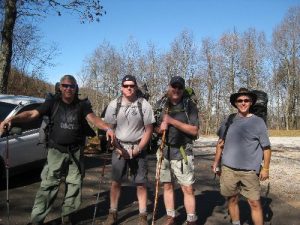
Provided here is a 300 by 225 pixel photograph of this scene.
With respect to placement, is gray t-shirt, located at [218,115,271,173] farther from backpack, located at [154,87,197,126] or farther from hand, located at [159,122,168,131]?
hand, located at [159,122,168,131]

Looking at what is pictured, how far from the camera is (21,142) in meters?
8.13

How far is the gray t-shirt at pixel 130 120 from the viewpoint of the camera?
5820 mm

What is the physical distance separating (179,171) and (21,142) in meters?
3.71

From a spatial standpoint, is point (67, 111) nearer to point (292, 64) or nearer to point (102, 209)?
point (102, 209)

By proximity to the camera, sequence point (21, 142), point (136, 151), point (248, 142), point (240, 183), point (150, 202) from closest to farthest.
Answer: point (248, 142)
point (240, 183)
point (136, 151)
point (150, 202)
point (21, 142)

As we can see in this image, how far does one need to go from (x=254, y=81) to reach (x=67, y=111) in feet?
171

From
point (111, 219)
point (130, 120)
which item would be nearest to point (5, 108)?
point (130, 120)

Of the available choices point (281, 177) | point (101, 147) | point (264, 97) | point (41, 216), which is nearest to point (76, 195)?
point (41, 216)

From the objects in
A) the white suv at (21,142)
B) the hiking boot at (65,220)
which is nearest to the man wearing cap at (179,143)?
the hiking boot at (65,220)

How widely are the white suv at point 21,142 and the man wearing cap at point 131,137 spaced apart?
2.66 meters

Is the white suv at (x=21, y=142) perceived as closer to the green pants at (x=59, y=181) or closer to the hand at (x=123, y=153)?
the green pants at (x=59, y=181)

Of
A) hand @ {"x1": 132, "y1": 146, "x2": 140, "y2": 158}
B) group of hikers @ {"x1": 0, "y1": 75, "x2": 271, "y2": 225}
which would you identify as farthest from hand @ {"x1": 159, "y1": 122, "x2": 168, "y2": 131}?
hand @ {"x1": 132, "y1": 146, "x2": 140, "y2": 158}

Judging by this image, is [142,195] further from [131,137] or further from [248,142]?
[248,142]

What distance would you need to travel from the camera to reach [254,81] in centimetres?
5528
